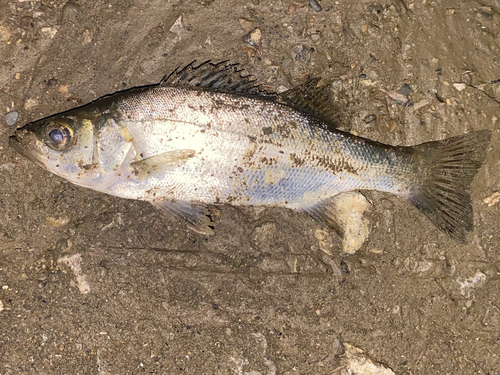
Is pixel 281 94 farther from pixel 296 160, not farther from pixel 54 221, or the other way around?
pixel 54 221

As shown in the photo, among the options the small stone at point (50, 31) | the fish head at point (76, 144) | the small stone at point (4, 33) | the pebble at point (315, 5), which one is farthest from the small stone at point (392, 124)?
the small stone at point (4, 33)

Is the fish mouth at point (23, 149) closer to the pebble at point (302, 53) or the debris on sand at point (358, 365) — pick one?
the pebble at point (302, 53)

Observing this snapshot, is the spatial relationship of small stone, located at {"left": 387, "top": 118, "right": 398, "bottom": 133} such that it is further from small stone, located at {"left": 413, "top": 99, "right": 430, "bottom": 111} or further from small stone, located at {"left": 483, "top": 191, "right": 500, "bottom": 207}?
small stone, located at {"left": 483, "top": 191, "right": 500, "bottom": 207}

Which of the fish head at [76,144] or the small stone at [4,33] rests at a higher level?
the small stone at [4,33]

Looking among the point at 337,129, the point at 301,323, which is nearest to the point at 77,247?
the point at 301,323

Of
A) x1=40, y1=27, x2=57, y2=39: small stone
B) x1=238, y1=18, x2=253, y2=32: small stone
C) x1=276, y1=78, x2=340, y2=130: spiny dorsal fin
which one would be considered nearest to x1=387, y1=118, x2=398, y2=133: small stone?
x1=276, y1=78, x2=340, y2=130: spiny dorsal fin

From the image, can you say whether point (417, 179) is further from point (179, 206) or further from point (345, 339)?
point (179, 206)
